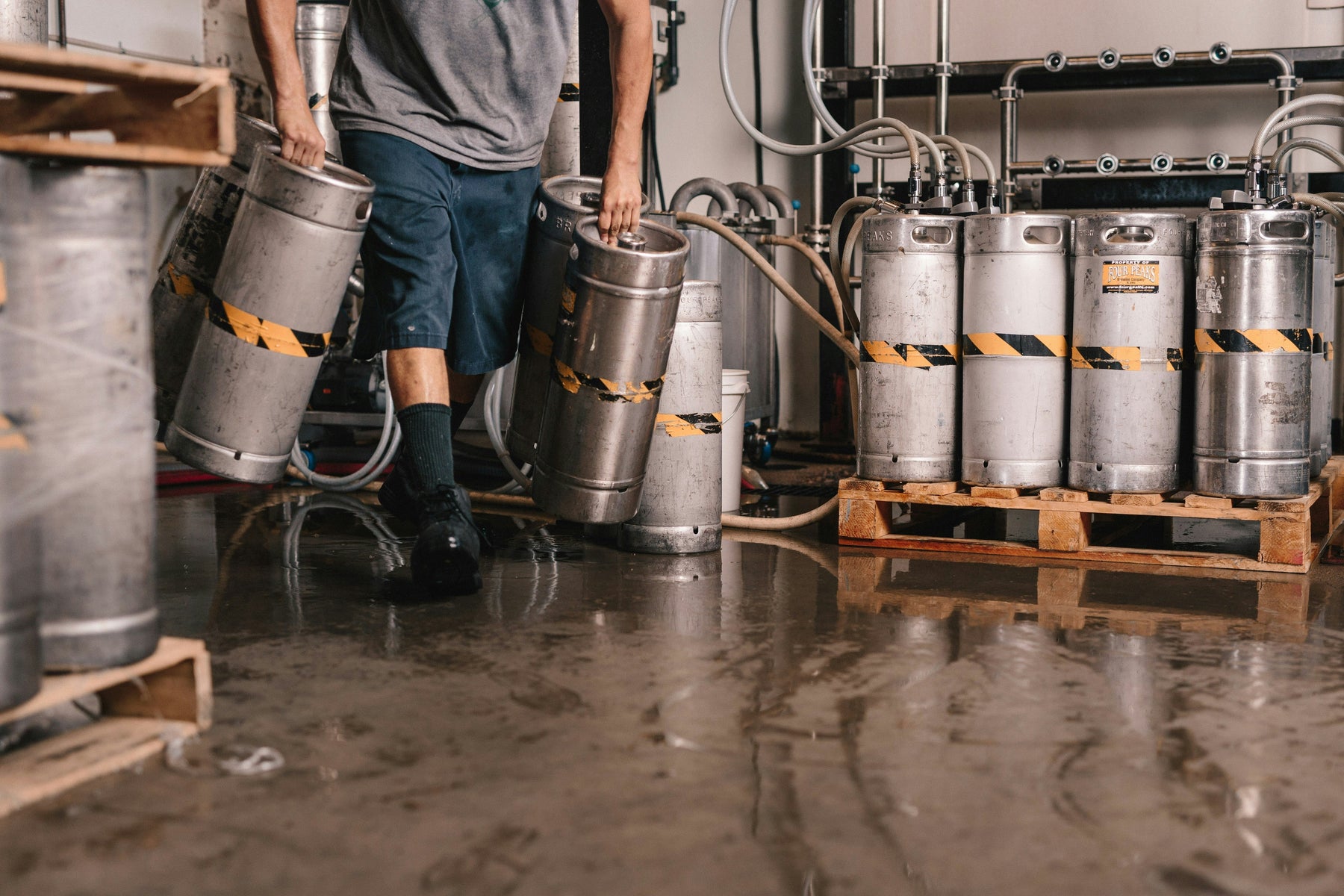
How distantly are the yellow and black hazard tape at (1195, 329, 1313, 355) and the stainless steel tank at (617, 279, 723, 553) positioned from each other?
4.28 feet

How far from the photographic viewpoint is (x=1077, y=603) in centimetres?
294

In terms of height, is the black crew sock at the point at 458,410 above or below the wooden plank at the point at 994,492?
above

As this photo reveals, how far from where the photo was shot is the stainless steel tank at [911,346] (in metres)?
3.58

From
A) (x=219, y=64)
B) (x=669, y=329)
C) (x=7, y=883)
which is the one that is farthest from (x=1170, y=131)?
(x=7, y=883)

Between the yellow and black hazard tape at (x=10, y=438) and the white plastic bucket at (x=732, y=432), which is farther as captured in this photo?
the white plastic bucket at (x=732, y=432)

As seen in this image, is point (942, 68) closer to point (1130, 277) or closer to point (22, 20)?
point (1130, 277)

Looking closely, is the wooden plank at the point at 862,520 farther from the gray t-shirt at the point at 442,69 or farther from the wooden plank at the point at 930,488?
the gray t-shirt at the point at 442,69

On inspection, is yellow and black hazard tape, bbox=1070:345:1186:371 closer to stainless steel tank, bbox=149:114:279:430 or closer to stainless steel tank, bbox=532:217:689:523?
stainless steel tank, bbox=532:217:689:523

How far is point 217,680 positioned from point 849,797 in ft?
3.74

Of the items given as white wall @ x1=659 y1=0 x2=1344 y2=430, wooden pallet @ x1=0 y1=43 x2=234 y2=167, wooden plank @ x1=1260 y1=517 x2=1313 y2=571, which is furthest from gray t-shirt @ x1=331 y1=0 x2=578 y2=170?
white wall @ x1=659 y1=0 x2=1344 y2=430

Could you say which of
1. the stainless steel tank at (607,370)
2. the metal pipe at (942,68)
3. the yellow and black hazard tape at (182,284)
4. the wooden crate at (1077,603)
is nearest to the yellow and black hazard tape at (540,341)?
the stainless steel tank at (607,370)

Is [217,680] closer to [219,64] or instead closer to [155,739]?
[155,739]

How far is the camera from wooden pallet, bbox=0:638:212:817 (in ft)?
5.62

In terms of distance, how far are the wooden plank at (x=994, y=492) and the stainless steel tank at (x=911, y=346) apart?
0.11m
